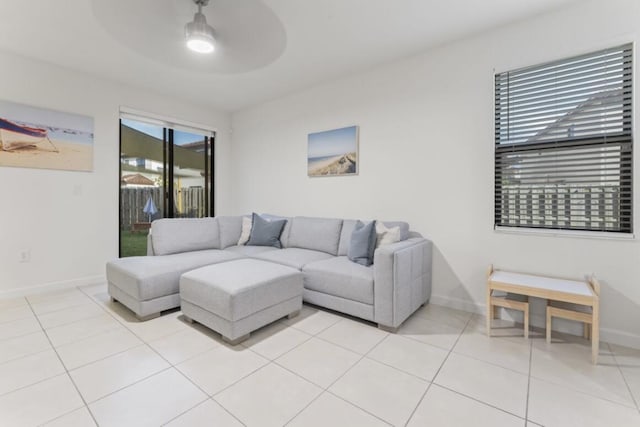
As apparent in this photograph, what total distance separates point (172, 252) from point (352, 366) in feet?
7.70

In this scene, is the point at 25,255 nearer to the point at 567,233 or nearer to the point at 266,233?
the point at 266,233

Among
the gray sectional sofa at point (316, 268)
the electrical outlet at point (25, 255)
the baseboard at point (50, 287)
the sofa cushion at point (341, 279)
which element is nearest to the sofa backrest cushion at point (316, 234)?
the gray sectional sofa at point (316, 268)

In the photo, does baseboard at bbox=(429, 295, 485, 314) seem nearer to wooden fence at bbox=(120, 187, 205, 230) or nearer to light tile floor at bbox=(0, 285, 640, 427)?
light tile floor at bbox=(0, 285, 640, 427)

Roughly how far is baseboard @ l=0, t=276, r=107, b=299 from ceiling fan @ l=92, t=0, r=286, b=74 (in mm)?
2641

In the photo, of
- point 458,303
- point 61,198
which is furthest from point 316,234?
point 61,198

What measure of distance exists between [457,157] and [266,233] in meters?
2.32

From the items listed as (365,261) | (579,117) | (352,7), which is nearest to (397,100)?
(352,7)

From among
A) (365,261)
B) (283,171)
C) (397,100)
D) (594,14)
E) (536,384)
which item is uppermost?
(594,14)

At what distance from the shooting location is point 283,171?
13.9 ft

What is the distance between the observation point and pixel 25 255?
3062mm

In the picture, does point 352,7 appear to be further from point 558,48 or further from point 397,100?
point 558,48

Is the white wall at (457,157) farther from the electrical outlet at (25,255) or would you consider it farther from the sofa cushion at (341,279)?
the electrical outlet at (25,255)

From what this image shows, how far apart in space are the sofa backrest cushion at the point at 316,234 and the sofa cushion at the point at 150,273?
1.02 m

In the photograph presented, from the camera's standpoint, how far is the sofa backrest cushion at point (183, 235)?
316 centimetres
